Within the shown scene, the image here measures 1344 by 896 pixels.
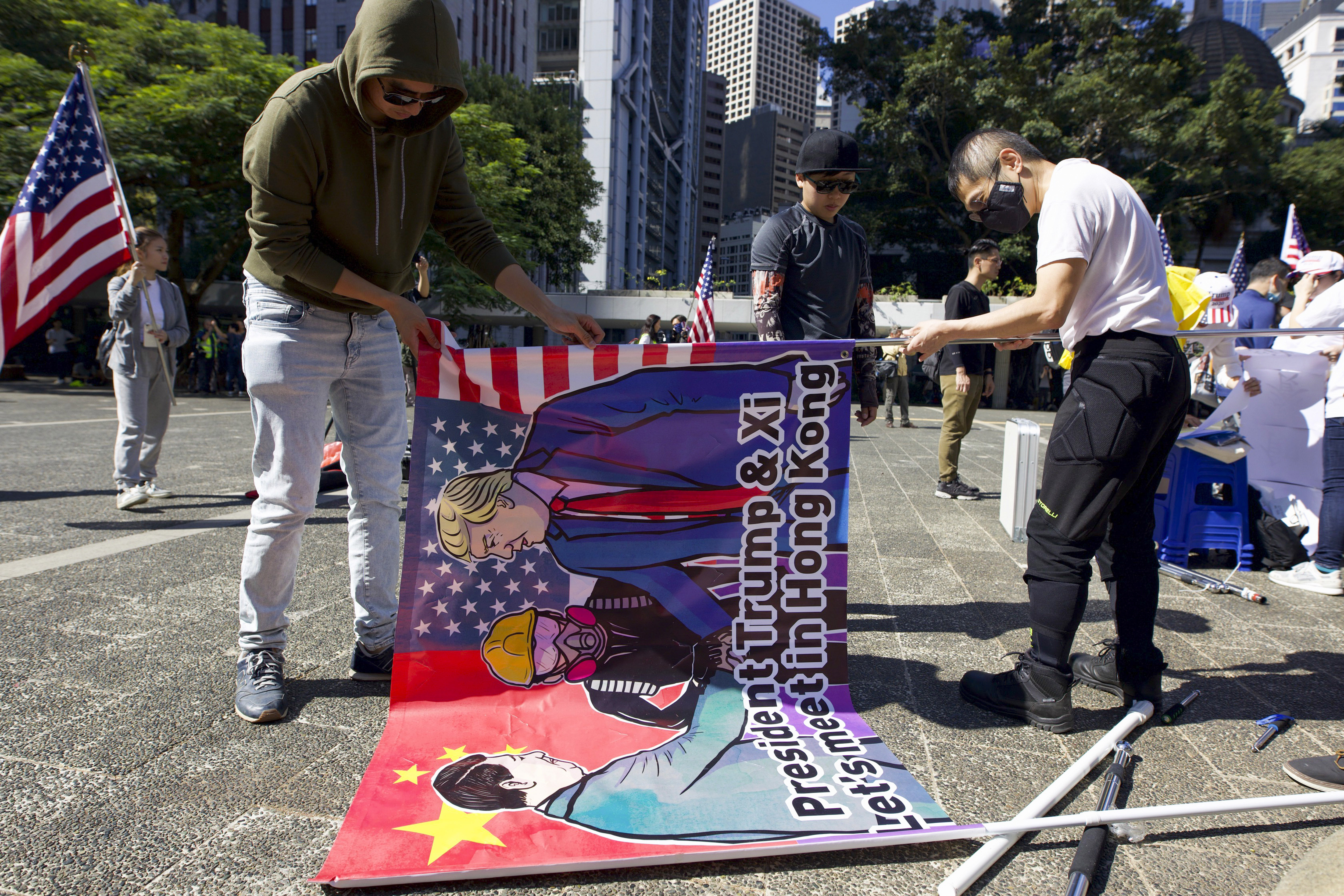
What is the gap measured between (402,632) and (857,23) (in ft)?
113

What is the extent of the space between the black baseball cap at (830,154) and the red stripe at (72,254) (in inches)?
176

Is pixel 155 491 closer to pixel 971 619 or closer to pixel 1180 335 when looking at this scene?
pixel 971 619

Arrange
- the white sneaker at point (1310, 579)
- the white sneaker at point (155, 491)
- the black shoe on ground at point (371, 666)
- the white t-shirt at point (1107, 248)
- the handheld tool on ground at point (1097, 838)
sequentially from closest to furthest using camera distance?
the handheld tool on ground at point (1097, 838), the white t-shirt at point (1107, 248), the black shoe on ground at point (371, 666), the white sneaker at point (1310, 579), the white sneaker at point (155, 491)

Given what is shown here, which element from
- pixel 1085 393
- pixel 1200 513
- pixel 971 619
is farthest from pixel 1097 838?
pixel 1200 513

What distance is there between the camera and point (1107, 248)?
88.0 inches

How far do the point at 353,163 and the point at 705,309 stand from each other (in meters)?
7.94

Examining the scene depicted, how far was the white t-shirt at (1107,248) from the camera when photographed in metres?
2.19

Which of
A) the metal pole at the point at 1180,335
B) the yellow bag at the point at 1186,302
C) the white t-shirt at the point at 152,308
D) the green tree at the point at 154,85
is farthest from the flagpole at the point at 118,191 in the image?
the green tree at the point at 154,85

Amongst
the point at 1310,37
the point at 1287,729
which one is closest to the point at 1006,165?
the point at 1287,729

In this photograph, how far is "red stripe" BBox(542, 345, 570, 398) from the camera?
2.35 meters

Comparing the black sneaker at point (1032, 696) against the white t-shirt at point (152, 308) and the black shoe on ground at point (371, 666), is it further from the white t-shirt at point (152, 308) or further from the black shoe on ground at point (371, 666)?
the white t-shirt at point (152, 308)

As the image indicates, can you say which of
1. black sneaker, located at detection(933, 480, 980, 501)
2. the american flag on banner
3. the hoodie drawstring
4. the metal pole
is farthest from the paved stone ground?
black sneaker, located at detection(933, 480, 980, 501)

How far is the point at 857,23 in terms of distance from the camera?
30.6m

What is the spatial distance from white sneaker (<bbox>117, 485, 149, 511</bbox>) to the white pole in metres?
5.45
